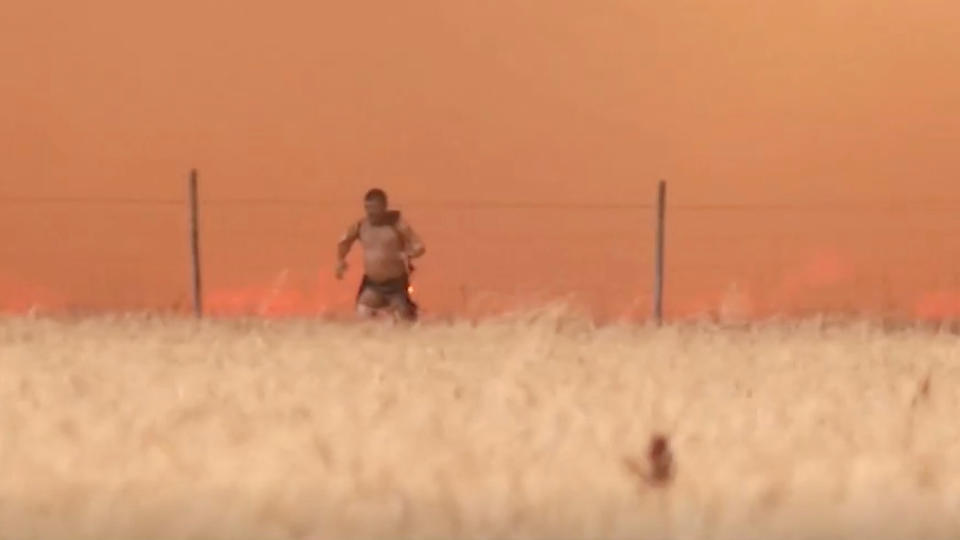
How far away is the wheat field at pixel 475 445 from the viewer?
1.48 feet

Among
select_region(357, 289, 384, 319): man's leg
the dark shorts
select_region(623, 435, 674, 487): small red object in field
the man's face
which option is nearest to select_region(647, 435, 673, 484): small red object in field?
select_region(623, 435, 674, 487): small red object in field

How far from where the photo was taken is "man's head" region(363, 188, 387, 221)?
320 centimetres

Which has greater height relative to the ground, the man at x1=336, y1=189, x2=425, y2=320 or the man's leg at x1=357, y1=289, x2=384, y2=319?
the man at x1=336, y1=189, x2=425, y2=320

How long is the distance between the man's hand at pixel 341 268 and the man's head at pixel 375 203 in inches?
5.3

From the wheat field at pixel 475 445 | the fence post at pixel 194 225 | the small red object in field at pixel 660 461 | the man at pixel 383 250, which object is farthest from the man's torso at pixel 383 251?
the small red object in field at pixel 660 461

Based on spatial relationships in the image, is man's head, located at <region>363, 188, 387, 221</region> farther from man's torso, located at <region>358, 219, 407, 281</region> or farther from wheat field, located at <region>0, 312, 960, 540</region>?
wheat field, located at <region>0, 312, 960, 540</region>

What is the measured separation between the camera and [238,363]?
785 millimetres

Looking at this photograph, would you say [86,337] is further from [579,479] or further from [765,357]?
[579,479]

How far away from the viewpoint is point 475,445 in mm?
528

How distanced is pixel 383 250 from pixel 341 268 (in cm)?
13

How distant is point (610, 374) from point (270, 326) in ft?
1.94

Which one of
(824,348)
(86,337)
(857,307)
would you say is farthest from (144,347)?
(857,307)

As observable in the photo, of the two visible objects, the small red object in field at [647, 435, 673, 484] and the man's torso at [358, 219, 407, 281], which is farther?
the man's torso at [358, 219, 407, 281]

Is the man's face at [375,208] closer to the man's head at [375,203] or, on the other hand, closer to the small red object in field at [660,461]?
the man's head at [375,203]
